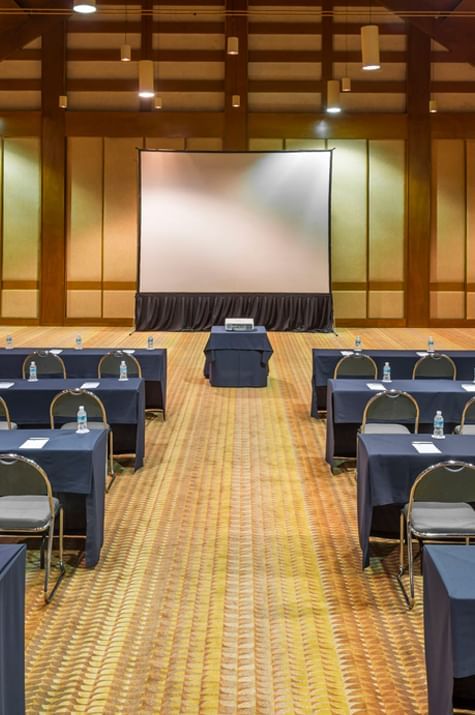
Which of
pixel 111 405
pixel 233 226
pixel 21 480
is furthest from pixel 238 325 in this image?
pixel 21 480

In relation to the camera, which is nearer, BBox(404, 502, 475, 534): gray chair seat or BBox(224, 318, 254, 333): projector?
BBox(404, 502, 475, 534): gray chair seat

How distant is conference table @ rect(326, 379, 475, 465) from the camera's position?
7086 millimetres

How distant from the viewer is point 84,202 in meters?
18.4

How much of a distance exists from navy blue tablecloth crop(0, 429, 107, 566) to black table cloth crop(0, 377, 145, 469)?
1915 mm

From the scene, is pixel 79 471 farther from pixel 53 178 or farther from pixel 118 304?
pixel 53 178

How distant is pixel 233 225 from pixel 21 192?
15.9 feet

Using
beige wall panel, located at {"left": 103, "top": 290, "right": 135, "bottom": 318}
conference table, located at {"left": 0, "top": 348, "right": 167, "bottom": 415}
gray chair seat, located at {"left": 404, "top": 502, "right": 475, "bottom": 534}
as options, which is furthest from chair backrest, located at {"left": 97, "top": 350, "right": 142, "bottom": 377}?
beige wall panel, located at {"left": 103, "top": 290, "right": 135, "bottom": 318}

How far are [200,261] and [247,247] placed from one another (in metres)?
1.05

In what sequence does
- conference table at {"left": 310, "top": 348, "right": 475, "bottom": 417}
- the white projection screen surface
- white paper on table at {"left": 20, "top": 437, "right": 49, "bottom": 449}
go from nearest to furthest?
white paper on table at {"left": 20, "top": 437, "right": 49, "bottom": 449}
conference table at {"left": 310, "top": 348, "right": 475, "bottom": 417}
the white projection screen surface

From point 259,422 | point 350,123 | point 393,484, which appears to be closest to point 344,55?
point 350,123

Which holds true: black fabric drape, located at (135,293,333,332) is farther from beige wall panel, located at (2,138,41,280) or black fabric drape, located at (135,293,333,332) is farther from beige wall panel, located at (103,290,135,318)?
beige wall panel, located at (2,138,41,280)

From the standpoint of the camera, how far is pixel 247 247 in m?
17.6

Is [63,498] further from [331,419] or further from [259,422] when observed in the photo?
[259,422]

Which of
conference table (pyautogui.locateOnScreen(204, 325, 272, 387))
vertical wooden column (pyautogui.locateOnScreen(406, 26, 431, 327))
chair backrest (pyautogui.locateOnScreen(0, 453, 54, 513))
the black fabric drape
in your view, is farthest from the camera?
vertical wooden column (pyautogui.locateOnScreen(406, 26, 431, 327))
